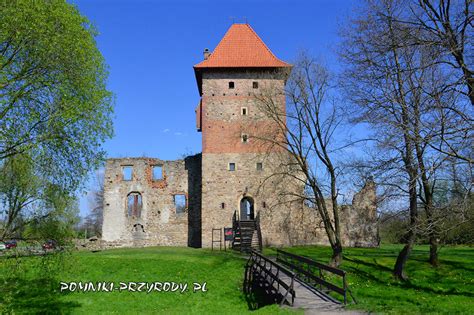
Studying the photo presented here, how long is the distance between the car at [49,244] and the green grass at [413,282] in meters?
7.63

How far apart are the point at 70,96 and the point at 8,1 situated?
6.96 feet

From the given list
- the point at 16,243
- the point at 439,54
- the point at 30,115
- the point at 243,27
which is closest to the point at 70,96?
the point at 30,115

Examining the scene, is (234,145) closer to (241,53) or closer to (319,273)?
(241,53)

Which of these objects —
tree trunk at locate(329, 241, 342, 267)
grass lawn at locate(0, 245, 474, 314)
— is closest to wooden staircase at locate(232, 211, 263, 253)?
grass lawn at locate(0, 245, 474, 314)

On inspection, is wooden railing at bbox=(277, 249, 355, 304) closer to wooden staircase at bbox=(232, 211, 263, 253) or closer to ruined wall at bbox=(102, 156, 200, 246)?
wooden staircase at bbox=(232, 211, 263, 253)

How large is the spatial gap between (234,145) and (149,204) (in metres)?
6.68

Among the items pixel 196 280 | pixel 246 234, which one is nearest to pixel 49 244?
pixel 196 280

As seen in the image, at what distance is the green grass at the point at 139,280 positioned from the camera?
42.2 ft

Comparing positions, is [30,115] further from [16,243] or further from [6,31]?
[16,243]

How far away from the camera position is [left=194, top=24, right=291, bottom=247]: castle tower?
2312 centimetres

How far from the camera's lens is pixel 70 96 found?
29.8 feet

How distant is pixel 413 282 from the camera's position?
15055mm

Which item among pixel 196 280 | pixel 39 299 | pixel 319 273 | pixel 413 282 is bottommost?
pixel 39 299

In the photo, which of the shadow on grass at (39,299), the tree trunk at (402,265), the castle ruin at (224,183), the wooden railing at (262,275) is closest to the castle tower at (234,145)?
the castle ruin at (224,183)
